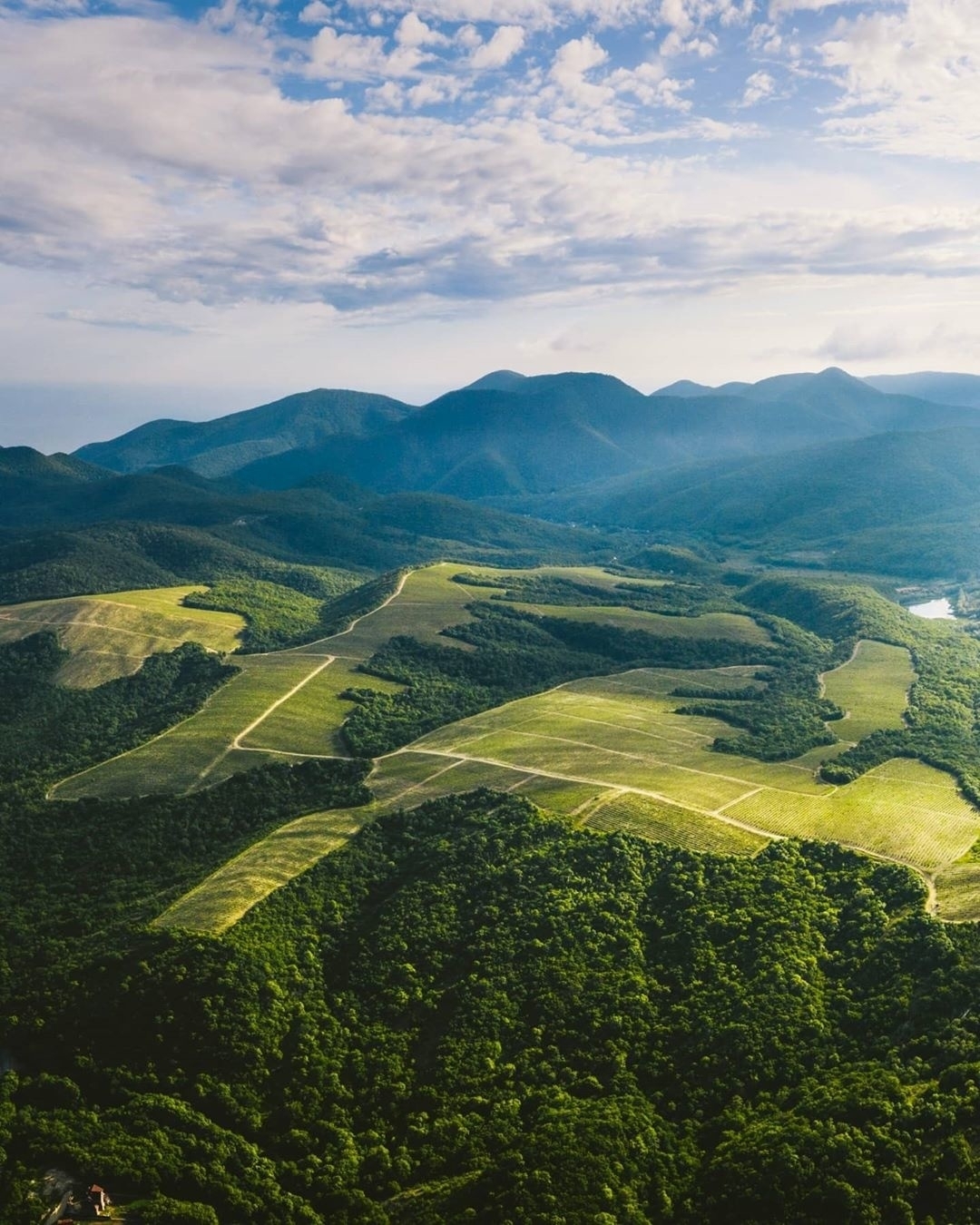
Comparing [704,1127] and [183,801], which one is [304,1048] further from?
[183,801]

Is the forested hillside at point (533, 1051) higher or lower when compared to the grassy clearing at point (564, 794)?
lower

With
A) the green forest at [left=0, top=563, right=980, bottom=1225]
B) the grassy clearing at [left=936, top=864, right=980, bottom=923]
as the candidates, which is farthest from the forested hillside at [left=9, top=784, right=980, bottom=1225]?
the grassy clearing at [left=936, top=864, right=980, bottom=923]

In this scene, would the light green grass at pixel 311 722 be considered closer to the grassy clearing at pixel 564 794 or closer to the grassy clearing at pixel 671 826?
the grassy clearing at pixel 564 794

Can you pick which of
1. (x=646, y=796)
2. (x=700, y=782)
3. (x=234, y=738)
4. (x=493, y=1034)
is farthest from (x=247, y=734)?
(x=493, y=1034)

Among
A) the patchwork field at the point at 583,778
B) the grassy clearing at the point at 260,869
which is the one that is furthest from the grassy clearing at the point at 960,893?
the grassy clearing at the point at 260,869

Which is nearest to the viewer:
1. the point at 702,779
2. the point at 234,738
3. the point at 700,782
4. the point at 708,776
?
the point at 700,782

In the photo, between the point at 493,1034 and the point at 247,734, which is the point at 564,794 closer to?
the point at 493,1034

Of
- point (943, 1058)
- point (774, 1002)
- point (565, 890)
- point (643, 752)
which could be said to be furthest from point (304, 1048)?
point (643, 752)

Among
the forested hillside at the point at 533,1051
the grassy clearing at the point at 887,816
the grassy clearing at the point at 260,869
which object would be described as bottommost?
the forested hillside at the point at 533,1051
